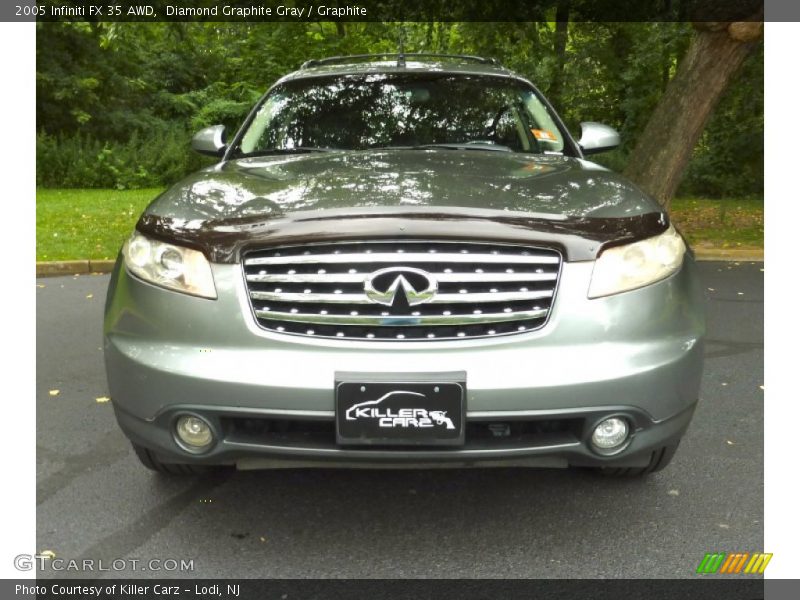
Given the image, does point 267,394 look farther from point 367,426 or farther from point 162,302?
point 162,302

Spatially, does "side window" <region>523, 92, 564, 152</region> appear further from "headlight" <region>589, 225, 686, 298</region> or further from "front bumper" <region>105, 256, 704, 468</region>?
"front bumper" <region>105, 256, 704, 468</region>

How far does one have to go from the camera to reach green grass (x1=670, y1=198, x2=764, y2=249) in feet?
31.1

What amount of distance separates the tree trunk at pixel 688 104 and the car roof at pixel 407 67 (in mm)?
4477

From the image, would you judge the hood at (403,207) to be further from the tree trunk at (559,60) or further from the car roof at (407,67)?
the tree trunk at (559,60)

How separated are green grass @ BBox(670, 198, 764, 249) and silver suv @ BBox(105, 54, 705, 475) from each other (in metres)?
7.24

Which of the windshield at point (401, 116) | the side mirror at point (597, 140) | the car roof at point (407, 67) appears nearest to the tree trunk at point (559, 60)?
the car roof at point (407, 67)

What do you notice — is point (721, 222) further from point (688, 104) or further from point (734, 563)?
point (734, 563)

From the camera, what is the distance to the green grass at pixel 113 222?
8930 mm

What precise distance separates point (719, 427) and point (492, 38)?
11.9 m

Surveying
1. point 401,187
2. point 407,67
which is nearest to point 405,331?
point 401,187

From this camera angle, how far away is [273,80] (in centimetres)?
A: 1909

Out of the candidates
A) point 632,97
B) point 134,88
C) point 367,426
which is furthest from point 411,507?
point 134,88

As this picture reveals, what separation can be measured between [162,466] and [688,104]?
284 inches

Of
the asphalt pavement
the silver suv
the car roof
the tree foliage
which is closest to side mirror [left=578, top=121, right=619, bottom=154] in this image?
the car roof
